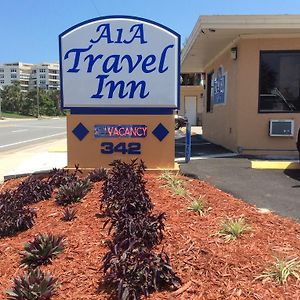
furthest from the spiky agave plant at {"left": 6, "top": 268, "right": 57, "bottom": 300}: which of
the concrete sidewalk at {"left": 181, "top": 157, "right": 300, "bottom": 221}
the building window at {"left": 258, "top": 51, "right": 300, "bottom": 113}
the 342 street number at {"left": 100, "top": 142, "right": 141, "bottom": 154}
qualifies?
the building window at {"left": 258, "top": 51, "right": 300, "bottom": 113}

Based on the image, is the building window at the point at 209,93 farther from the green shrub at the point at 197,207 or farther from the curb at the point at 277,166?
the green shrub at the point at 197,207

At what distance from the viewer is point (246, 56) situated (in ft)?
35.1

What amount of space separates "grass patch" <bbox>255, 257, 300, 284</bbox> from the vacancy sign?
169 inches

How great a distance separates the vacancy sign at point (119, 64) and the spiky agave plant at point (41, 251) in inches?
147

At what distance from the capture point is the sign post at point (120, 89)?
288 inches

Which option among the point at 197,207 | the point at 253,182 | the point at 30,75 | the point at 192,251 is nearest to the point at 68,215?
the point at 197,207

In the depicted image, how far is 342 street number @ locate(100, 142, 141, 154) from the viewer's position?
24.9 feet

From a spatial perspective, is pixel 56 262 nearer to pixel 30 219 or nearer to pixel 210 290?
pixel 30 219

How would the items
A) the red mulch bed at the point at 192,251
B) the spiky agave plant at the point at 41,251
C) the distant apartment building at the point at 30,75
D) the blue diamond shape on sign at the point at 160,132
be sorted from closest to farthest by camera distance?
1. the red mulch bed at the point at 192,251
2. the spiky agave plant at the point at 41,251
3. the blue diamond shape on sign at the point at 160,132
4. the distant apartment building at the point at 30,75

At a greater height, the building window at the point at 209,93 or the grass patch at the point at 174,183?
the building window at the point at 209,93

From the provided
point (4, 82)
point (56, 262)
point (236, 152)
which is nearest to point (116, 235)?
point (56, 262)

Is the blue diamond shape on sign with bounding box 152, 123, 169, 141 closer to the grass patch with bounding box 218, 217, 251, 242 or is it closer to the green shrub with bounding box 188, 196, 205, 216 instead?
the green shrub with bounding box 188, 196, 205, 216

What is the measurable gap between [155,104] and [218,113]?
7.02 m

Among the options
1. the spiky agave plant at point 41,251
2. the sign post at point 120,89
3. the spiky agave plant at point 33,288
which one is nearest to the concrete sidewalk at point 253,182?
the sign post at point 120,89
